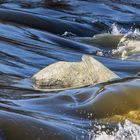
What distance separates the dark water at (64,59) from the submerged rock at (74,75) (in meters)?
0.22

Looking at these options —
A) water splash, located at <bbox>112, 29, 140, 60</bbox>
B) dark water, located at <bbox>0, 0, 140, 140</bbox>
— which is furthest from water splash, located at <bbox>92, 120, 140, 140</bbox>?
water splash, located at <bbox>112, 29, 140, 60</bbox>

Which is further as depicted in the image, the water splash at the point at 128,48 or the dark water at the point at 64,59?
the water splash at the point at 128,48

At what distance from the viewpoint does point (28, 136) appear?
15.2 ft

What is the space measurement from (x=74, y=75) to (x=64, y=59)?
2.56 metres

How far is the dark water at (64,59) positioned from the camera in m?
4.84

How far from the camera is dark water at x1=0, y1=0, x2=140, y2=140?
4836 mm

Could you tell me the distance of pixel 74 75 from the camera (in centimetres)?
700

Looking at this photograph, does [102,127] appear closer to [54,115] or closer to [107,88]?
[54,115]

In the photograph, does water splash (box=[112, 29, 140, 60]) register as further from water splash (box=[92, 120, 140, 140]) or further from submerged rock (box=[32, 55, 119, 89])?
water splash (box=[92, 120, 140, 140])

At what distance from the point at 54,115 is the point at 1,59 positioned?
334 centimetres

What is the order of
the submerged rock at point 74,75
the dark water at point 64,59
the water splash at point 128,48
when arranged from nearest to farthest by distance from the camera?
the dark water at point 64,59
the submerged rock at point 74,75
the water splash at point 128,48

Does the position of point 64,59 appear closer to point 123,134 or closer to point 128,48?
point 128,48

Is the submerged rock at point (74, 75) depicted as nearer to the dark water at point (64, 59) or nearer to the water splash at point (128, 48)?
the dark water at point (64, 59)

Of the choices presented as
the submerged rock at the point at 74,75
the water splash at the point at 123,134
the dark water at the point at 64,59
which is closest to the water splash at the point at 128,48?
the dark water at the point at 64,59
